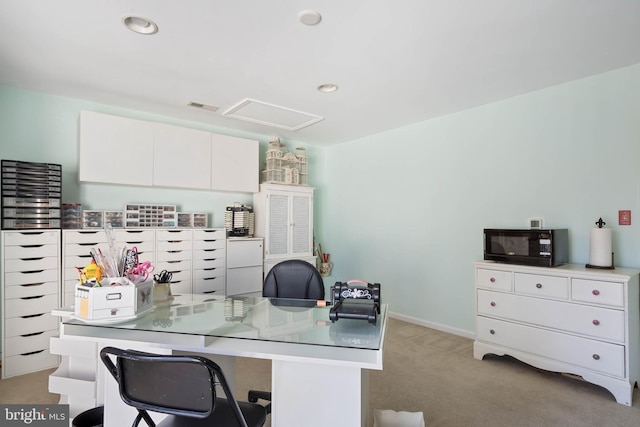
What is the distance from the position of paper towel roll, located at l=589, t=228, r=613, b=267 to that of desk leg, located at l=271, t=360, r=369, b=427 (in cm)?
241

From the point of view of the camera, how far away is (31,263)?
2871mm

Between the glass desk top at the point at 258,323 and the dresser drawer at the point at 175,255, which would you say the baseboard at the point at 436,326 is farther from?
the dresser drawer at the point at 175,255

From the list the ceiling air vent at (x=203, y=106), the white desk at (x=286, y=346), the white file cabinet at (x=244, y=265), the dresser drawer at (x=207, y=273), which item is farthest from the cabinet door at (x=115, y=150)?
the white desk at (x=286, y=346)

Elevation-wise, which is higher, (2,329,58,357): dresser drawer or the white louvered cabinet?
the white louvered cabinet

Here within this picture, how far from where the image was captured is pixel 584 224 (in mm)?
2918

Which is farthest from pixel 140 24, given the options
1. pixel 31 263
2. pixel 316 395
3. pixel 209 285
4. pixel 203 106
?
pixel 209 285

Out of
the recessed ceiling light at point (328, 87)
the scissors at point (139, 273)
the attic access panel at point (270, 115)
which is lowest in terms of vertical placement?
the scissors at point (139, 273)

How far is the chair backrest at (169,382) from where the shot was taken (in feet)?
3.59

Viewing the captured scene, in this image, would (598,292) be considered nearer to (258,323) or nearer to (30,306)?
(258,323)

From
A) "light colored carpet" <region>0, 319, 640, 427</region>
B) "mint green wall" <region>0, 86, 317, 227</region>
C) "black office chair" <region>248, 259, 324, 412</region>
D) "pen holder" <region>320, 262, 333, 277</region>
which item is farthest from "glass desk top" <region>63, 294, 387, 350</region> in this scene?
"pen holder" <region>320, 262, 333, 277</region>

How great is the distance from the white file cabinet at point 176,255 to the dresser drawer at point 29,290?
0.86 metres

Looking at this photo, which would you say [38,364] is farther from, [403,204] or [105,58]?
[403,204]

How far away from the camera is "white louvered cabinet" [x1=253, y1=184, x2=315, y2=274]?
4375 millimetres

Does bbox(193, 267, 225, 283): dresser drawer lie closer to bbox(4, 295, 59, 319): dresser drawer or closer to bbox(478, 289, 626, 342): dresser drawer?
bbox(4, 295, 59, 319): dresser drawer
